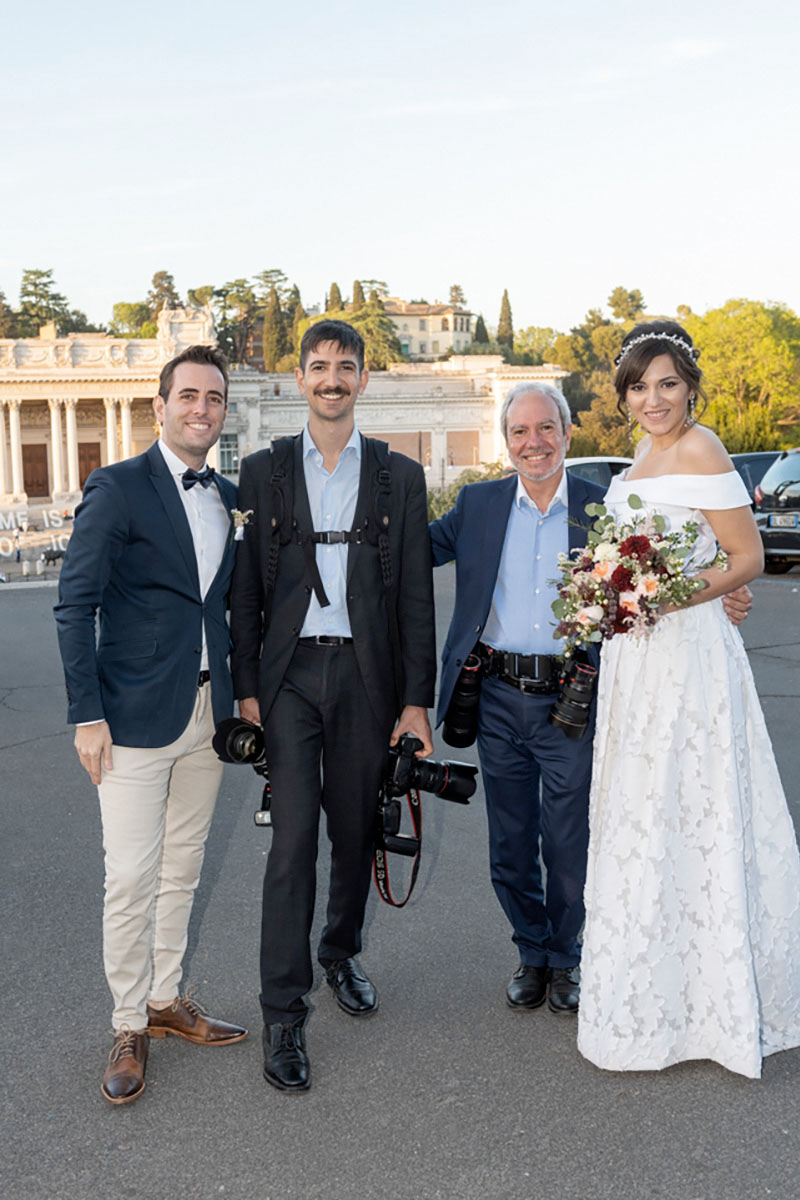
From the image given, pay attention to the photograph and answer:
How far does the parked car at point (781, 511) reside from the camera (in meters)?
15.3

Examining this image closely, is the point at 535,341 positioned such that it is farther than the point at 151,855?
Yes

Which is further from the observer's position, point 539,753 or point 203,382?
point 539,753

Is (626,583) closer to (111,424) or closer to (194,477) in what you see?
(194,477)

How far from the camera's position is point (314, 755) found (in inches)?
136

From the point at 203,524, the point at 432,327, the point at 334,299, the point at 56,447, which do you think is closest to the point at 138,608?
the point at 203,524

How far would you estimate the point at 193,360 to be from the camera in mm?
3459

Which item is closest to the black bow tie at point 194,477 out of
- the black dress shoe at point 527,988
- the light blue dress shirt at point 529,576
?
the light blue dress shirt at point 529,576

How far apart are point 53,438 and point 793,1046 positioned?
87.3 m

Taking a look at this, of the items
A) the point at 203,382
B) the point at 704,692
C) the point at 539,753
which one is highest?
the point at 203,382

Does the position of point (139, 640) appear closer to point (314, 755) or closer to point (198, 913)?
point (314, 755)

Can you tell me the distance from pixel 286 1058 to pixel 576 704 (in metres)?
1.37

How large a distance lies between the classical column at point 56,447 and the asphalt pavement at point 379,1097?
84454 mm

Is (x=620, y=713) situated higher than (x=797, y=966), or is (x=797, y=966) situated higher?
(x=620, y=713)

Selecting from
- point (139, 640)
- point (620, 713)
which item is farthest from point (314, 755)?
point (620, 713)
